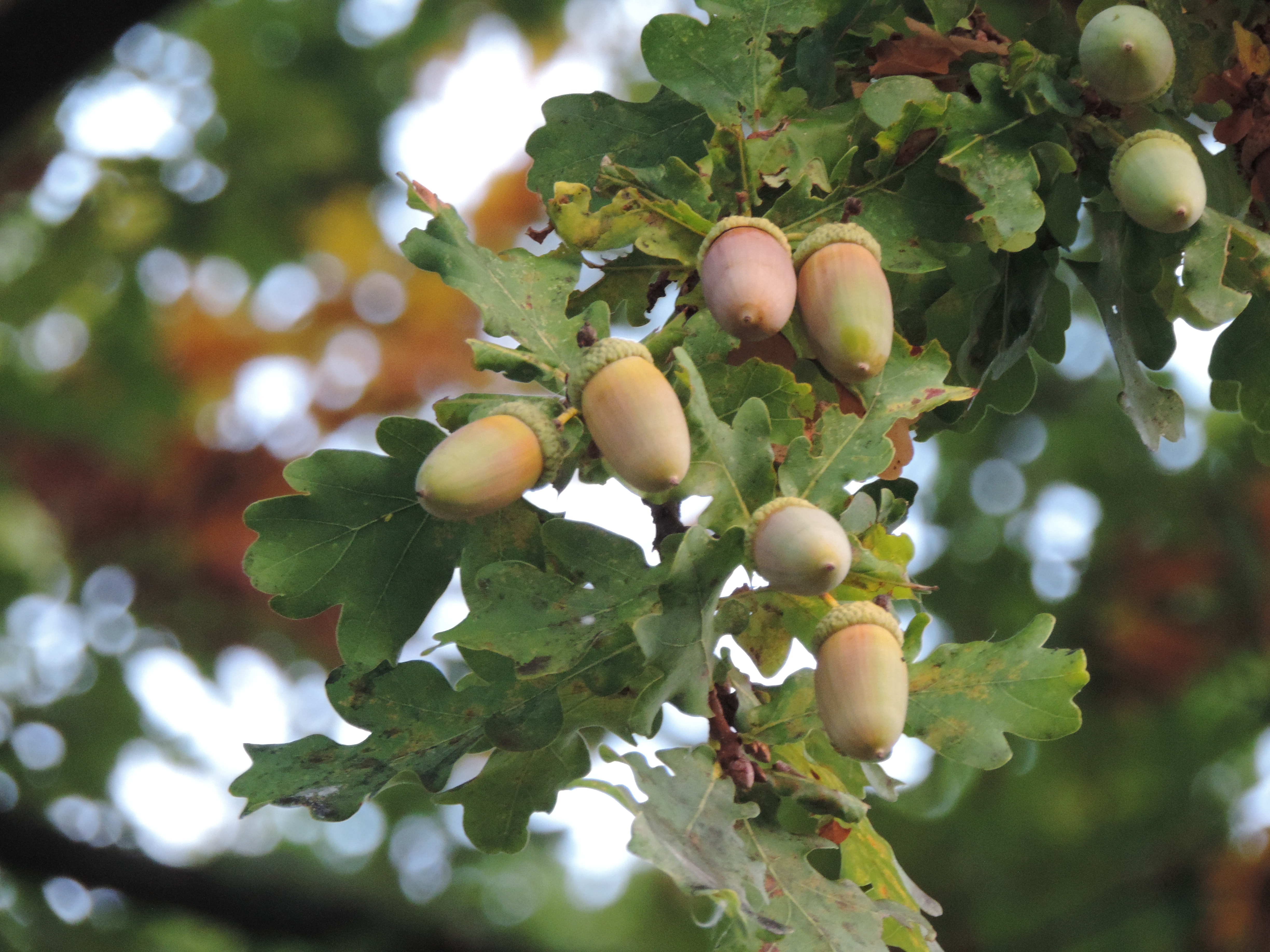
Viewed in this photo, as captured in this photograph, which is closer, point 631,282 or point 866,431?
point 866,431

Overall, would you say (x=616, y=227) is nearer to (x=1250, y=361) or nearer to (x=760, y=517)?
(x=760, y=517)

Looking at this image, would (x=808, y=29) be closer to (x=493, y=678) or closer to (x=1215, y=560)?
(x=493, y=678)

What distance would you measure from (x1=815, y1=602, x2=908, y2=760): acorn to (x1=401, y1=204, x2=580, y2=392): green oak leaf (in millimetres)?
267

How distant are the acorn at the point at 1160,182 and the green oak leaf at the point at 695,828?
20.6 inches

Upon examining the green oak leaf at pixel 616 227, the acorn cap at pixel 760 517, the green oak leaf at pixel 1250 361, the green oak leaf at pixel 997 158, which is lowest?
the green oak leaf at pixel 1250 361

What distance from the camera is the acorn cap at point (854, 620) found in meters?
0.83

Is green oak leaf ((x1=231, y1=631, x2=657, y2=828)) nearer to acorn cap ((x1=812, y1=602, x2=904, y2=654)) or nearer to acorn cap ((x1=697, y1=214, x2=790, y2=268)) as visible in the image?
acorn cap ((x1=812, y1=602, x2=904, y2=654))

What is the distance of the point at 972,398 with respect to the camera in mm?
1126

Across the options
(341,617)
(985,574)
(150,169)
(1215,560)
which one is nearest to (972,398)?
(341,617)

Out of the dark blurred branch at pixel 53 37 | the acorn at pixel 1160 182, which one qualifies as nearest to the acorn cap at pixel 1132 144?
the acorn at pixel 1160 182

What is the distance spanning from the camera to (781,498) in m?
0.85

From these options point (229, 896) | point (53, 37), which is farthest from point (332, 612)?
point (53, 37)

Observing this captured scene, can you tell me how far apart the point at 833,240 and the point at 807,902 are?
46 cm

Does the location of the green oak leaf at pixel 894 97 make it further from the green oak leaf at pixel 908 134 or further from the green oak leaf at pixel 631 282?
the green oak leaf at pixel 631 282
